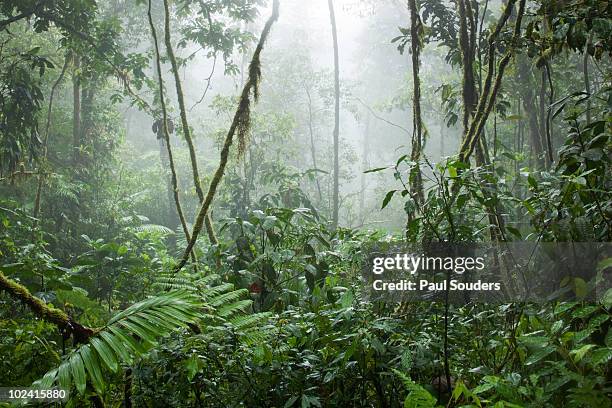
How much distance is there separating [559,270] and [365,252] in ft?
3.26

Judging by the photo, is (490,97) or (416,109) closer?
(490,97)

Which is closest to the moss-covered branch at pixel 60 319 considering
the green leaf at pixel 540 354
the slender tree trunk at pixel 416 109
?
the green leaf at pixel 540 354

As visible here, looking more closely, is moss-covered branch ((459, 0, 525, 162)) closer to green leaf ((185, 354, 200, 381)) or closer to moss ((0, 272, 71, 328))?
green leaf ((185, 354, 200, 381))

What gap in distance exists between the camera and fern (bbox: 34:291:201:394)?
163 cm

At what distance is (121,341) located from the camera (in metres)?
1.78

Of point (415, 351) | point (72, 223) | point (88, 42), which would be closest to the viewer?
point (415, 351)

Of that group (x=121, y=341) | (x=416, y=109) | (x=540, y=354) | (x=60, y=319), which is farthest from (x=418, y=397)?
(x=416, y=109)

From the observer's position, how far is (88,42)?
6043 millimetres

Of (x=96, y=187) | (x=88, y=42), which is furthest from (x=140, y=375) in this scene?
(x=96, y=187)

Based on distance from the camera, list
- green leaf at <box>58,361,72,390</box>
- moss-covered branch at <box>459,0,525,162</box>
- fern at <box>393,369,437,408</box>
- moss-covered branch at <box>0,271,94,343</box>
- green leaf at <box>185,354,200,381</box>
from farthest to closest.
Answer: moss-covered branch at <box>459,0,525,162</box> → moss-covered branch at <box>0,271,94,343</box> → green leaf at <box>185,354,200,381</box> → green leaf at <box>58,361,72,390</box> → fern at <box>393,369,437,408</box>

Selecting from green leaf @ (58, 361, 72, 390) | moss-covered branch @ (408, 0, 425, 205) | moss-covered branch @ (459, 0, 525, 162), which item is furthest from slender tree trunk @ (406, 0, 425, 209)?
green leaf @ (58, 361, 72, 390)

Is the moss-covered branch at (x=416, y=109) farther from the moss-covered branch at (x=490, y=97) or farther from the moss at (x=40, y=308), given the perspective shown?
the moss at (x=40, y=308)

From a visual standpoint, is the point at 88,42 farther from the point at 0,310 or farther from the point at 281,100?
the point at 281,100

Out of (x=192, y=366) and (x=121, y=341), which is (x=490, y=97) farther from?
(x=121, y=341)
